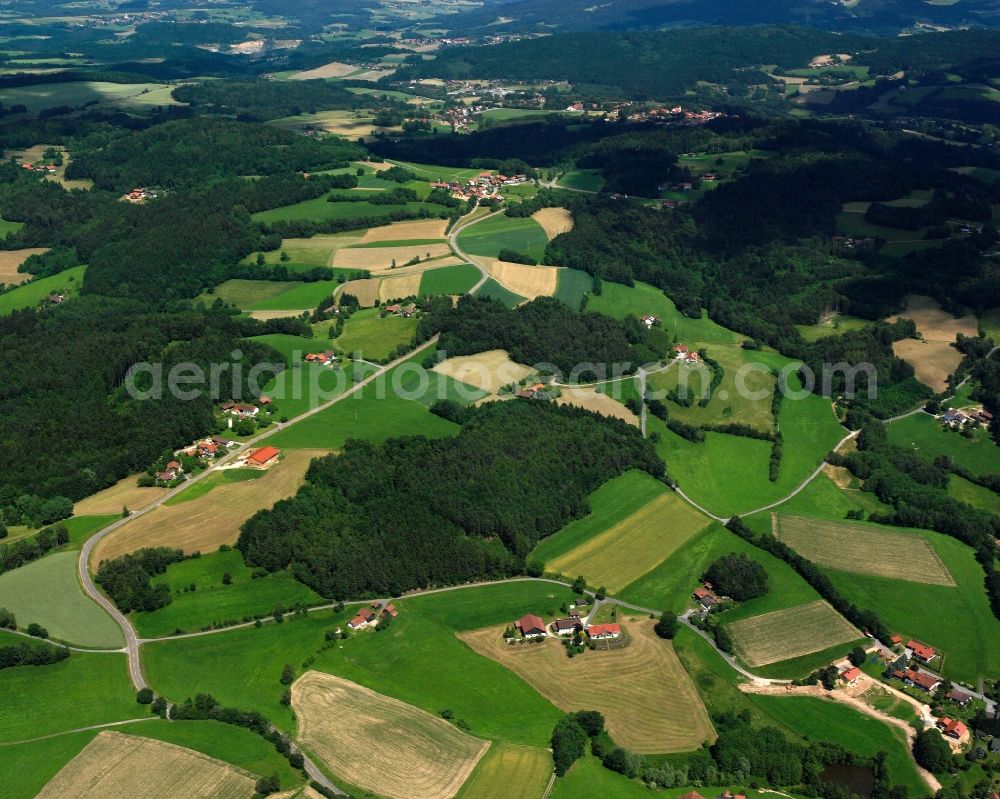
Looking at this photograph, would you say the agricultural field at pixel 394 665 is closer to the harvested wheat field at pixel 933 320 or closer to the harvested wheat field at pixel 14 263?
the harvested wheat field at pixel 933 320

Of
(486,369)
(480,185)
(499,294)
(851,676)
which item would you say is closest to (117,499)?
(486,369)

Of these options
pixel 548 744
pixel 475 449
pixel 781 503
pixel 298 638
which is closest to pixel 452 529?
pixel 475 449

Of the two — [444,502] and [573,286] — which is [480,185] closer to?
[573,286]

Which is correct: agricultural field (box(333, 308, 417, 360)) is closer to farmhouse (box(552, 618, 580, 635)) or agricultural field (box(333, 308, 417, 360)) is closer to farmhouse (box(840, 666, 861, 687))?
farmhouse (box(552, 618, 580, 635))

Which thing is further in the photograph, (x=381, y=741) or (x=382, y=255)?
(x=382, y=255)

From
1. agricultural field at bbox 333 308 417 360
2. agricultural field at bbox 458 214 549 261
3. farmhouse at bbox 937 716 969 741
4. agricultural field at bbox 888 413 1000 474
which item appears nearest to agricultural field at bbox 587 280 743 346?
agricultural field at bbox 458 214 549 261
